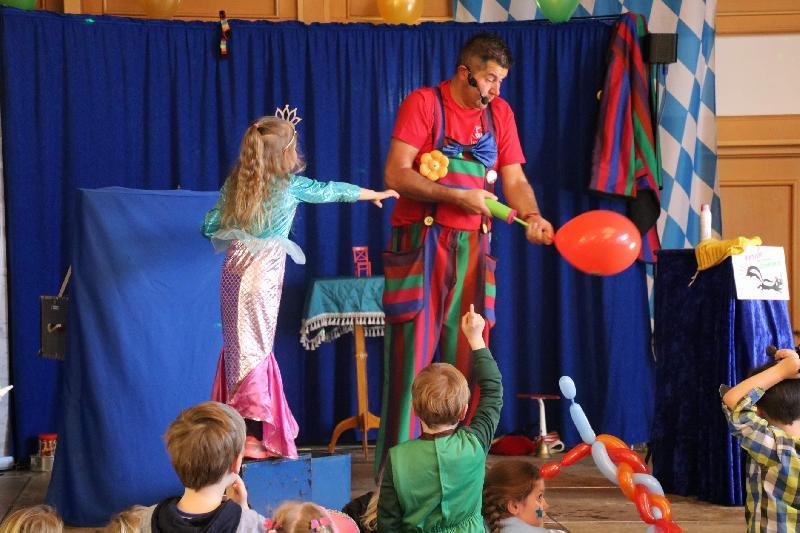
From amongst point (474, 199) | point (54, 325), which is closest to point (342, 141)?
point (54, 325)

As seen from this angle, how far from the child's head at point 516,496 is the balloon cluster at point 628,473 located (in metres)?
0.42

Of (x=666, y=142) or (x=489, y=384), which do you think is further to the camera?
(x=666, y=142)

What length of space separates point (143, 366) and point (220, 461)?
163 centimetres

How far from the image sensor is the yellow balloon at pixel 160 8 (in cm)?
507

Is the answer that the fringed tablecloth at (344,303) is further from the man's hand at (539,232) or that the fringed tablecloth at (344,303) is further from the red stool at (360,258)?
the man's hand at (539,232)

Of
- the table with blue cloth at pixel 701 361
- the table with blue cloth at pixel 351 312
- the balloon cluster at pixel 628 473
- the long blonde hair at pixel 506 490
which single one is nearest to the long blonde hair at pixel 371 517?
the long blonde hair at pixel 506 490

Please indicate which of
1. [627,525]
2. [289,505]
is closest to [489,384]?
[289,505]

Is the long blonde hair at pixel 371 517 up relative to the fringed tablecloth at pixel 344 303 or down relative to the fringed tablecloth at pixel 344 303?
down

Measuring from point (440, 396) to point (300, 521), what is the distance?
0.42 m

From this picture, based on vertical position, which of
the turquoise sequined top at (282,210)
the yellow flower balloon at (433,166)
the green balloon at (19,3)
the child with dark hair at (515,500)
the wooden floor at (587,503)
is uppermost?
the green balloon at (19,3)

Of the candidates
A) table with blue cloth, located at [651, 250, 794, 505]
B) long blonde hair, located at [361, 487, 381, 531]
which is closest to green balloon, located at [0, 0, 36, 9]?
table with blue cloth, located at [651, 250, 794, 505]

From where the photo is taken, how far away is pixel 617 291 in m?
5.23

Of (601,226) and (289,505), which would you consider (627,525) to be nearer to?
(601,226)

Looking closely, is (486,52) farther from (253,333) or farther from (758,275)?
(758,275)
